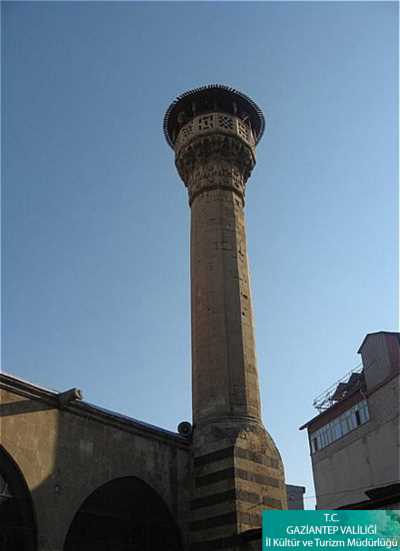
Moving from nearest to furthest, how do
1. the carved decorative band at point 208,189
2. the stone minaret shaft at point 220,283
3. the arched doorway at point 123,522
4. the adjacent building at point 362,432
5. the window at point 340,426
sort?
1. the arched doorway at point 123,522
2. the stone minaret shaft at point 220,283
3. the carved decorative band at point 208,189
4. the adjacent building at point 362,432
5. the window at point 340,426

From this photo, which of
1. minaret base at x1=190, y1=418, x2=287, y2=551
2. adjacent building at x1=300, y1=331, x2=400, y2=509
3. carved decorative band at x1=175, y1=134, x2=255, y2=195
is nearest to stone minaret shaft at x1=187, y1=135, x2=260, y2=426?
carved decorative band at x1=175, y1=134, x2=255, y2=195

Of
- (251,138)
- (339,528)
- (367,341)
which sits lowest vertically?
(339,528)

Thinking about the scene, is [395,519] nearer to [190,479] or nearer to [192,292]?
[190,479]

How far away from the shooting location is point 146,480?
54.5 feet

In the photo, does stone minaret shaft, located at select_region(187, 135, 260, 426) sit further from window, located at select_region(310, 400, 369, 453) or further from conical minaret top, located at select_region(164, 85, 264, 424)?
window, located at select_region(310, 400, 369, 453)

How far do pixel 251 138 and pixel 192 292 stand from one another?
772cm

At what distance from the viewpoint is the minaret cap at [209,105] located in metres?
24.2

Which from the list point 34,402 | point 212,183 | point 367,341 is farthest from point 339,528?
point 367,341

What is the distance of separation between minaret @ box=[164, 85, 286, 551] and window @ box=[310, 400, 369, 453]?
16389mm

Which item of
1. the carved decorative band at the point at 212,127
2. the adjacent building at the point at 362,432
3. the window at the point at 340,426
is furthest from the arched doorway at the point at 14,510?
the window at the point at 340,426

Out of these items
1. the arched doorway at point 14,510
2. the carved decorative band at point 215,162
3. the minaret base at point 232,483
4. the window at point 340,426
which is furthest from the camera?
the window at point 340,426

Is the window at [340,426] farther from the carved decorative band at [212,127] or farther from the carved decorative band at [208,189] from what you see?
the carved decorative band at [212,127]

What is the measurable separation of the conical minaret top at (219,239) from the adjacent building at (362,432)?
13526mm

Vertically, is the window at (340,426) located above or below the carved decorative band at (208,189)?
below
